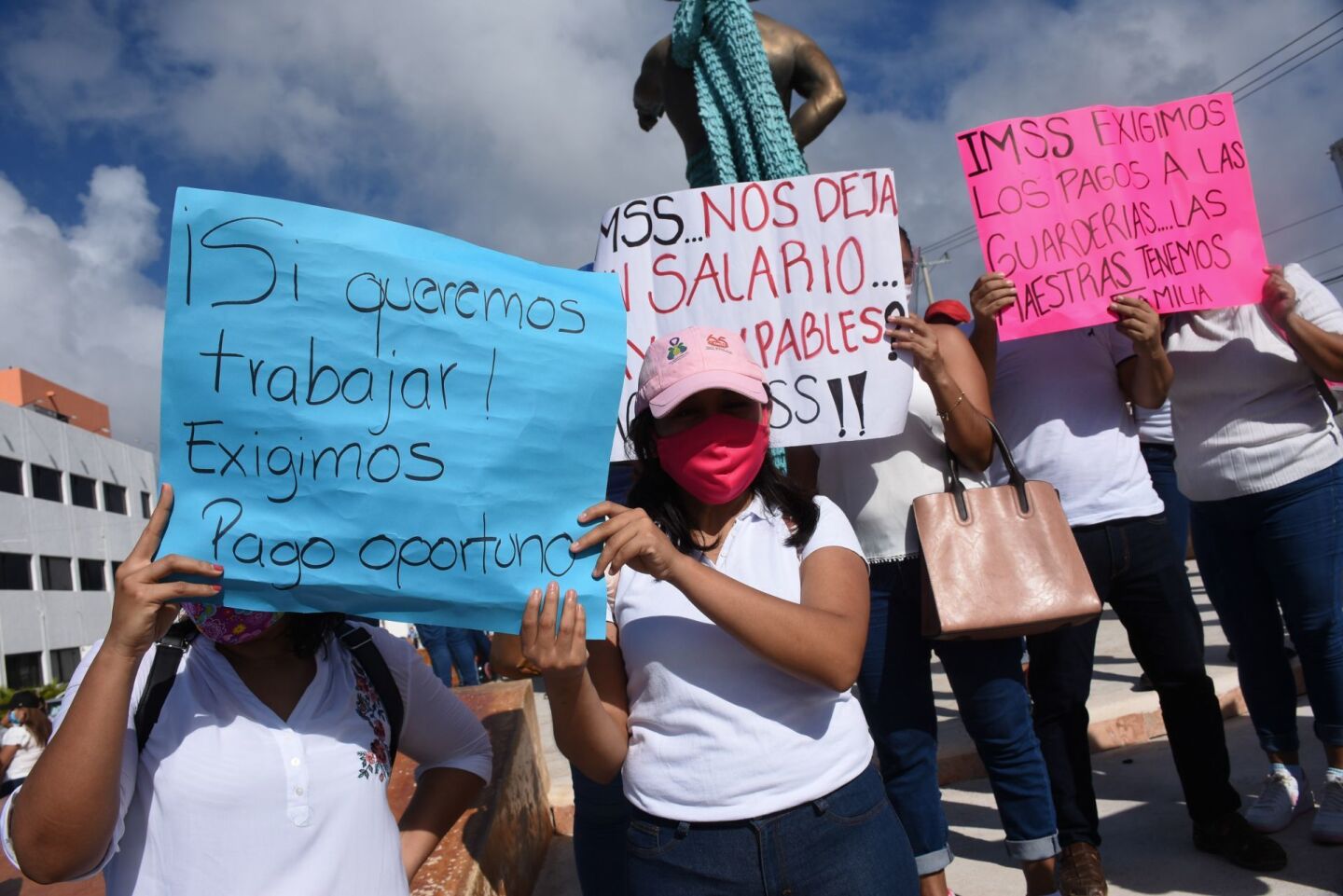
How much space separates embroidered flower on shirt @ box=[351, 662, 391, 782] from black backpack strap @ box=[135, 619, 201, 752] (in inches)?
11.8

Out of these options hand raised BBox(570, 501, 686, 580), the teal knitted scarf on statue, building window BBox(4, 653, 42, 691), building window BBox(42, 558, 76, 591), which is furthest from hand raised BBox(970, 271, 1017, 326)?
building window BBox(42, 558, 76, 591)

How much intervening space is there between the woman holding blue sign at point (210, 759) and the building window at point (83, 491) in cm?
5088

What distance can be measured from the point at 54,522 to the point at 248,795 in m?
49.3

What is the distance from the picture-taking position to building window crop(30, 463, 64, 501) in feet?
137

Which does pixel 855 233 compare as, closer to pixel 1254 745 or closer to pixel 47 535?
pixel 1254 745

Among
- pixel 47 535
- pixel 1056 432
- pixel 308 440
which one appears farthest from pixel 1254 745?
pixel 47 535

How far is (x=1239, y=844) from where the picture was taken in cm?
286

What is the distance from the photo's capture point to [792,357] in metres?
2.61

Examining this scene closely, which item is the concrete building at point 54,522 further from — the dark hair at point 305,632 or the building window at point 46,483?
the dark hair at point 305,632

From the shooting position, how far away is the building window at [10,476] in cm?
3912

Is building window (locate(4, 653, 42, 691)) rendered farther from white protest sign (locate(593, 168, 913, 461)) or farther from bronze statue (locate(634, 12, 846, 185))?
white protest sign (locate(593, 168, 913, 461))

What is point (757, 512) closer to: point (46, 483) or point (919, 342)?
point (919, 342)

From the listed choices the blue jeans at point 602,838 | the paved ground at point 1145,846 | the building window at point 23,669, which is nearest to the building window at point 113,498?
the building window at point 23,669

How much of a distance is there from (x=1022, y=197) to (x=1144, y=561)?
1131mm
